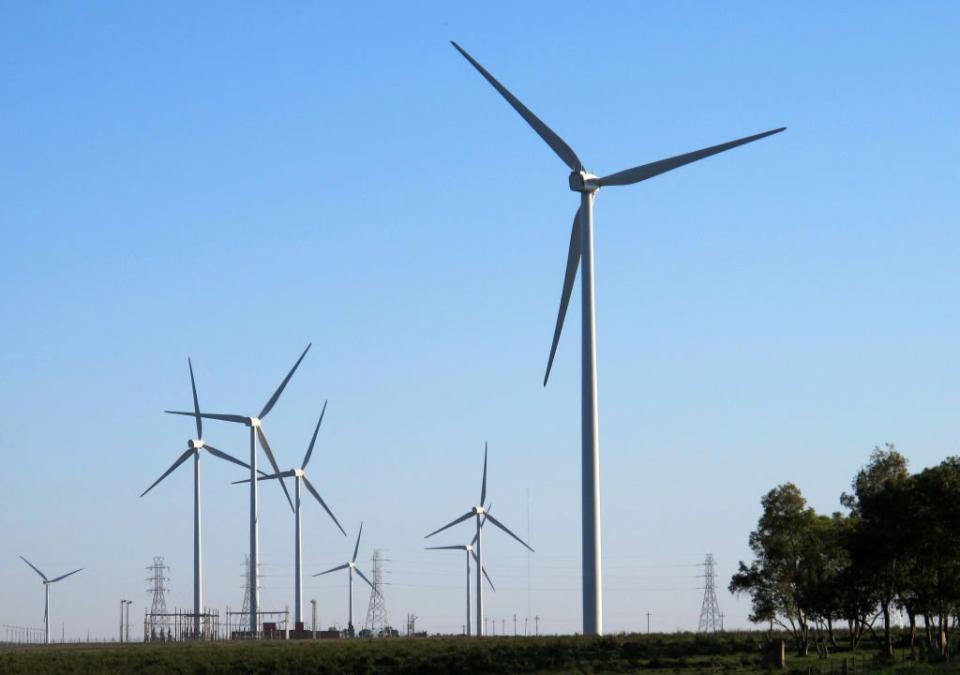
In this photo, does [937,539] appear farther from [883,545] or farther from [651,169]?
[651,169]

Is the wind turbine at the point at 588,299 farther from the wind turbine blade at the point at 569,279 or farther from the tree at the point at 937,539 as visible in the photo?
the tree at the point at 937,539

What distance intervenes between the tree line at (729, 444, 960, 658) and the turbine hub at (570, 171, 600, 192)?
26.2 metres

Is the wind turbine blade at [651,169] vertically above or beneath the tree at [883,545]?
above

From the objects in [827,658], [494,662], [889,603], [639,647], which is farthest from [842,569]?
[494,662]

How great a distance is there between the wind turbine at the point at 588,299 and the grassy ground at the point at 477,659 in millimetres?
3061

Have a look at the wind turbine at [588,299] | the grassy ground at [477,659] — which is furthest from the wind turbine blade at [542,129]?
the grassy ground at [477,659]

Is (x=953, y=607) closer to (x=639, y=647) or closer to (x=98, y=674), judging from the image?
(x=639, y=647)

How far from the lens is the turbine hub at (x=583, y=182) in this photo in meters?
95.8

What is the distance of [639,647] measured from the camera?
97.1 metres

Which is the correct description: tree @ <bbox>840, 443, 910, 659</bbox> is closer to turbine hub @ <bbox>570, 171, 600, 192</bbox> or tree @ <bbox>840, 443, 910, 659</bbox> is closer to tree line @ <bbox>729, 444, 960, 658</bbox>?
tree line @ <bbox>729, 444, 960, 658</bbox>

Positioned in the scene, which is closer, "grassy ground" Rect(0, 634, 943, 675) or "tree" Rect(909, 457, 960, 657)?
"grassy ground" Rect(0, 634, 943, 675)

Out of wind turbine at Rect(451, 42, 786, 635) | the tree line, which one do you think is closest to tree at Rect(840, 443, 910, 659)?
the tree line

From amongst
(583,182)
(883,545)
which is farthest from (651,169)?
(883,545)

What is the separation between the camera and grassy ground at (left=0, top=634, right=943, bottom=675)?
92.6m
